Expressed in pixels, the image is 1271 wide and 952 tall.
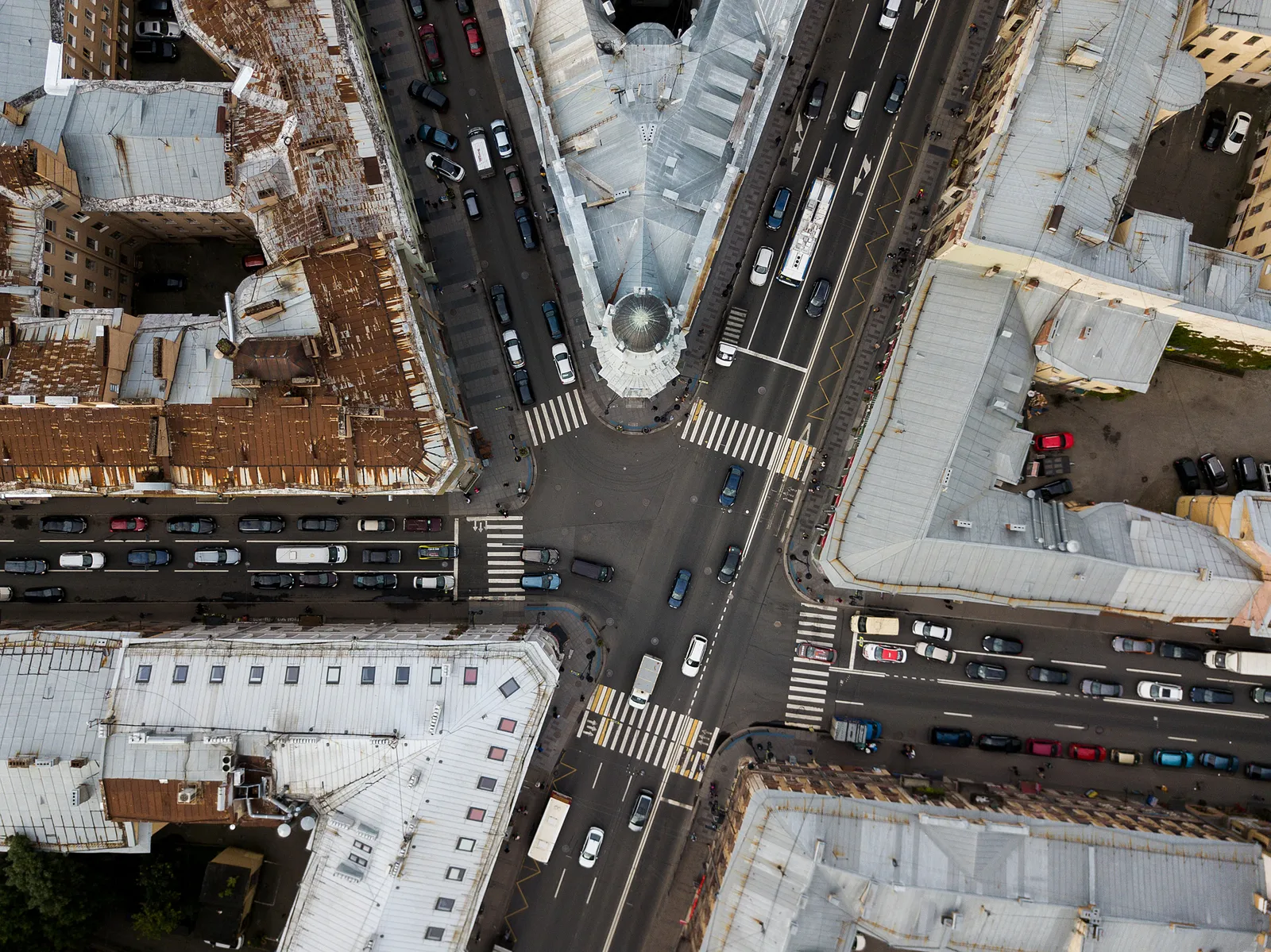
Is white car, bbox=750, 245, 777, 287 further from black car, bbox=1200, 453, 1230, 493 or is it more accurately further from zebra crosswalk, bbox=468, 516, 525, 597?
black car, bbox=1200, 453, 1230, 493

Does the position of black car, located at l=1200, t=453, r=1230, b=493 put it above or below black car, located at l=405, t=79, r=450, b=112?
below

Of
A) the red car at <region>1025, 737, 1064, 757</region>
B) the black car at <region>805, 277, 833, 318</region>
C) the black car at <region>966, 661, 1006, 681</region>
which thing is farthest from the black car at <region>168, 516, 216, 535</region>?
the red car at <region>1025, 737, 1064, 757</region>

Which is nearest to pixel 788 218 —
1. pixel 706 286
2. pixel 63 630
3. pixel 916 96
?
pixel 706 286

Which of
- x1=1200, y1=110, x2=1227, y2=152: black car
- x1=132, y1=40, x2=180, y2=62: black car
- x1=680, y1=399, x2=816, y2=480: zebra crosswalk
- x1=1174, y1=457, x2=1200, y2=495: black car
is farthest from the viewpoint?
x1=132, y1=40, x2=180, y2=62: black car

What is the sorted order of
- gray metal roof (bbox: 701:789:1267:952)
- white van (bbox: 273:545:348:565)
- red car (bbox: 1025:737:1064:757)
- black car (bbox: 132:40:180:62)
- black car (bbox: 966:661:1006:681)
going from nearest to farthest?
gray metal roof (bbox: 701:789:1267:952) → red car (bbox: 1025:737:1064:757) → black car (bbox: 966:661:1006:681) → white van (bbox: 273:545:348:565) → black car (bbox: 132:40:180:62)

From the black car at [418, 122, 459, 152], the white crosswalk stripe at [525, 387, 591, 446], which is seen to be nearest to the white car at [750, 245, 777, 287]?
the white crosswalk stripe at [525, 387, 591, 446]

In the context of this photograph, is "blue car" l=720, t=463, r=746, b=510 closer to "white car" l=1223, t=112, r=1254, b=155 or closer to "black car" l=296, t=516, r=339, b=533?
"black car" l=296, t=516, r=339, b=533

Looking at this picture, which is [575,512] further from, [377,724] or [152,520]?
[152,520]

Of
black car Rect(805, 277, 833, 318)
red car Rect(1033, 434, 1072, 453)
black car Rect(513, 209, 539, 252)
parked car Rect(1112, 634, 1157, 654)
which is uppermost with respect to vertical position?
black car Rect(805, 277, 833, 318)

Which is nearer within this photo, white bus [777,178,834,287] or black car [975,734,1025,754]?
black car [975,734,1025,754]
